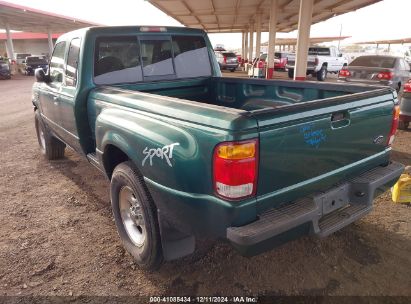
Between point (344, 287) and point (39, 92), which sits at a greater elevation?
point (39, 92)

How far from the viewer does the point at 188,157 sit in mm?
2053

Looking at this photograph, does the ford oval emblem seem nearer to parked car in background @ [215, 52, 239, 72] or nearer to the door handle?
the door handle

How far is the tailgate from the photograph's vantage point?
2.04 m

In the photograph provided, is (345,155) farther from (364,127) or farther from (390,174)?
(390,174)

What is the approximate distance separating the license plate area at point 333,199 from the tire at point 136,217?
1.26 metres

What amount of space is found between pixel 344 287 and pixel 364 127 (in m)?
1.31

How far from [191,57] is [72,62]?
150 centimetres

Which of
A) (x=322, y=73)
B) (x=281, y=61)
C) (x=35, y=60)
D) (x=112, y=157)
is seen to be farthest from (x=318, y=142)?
(x=35, y=60)

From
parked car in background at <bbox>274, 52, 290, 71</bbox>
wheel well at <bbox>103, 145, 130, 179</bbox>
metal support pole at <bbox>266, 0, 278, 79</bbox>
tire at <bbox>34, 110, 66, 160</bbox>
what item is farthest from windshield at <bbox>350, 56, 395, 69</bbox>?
parked car in background at <bbox>274, 52, 290, 71</bbox>

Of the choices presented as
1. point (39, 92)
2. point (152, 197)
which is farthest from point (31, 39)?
point (152, 197)

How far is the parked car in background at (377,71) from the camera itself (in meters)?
10.4

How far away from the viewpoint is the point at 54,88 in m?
4.27

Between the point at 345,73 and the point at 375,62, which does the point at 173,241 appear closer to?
the point at 345,73

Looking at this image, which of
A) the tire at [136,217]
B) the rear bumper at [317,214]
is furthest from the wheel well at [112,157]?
the rear bumper at [317,214]
